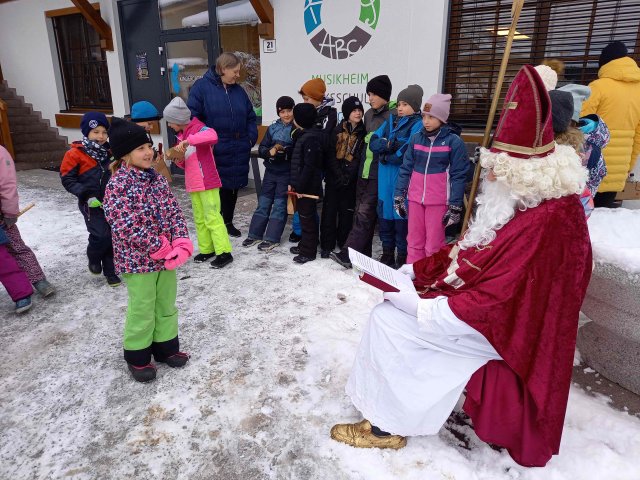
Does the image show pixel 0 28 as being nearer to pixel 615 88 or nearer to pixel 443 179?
pixel 443 179

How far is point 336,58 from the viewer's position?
19.0 ft

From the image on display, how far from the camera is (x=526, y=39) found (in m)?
4.72

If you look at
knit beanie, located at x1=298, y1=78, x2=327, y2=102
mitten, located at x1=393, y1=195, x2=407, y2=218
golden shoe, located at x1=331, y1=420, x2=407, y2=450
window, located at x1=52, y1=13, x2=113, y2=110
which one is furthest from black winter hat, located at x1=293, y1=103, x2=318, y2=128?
window, located at x1=52, y1=13, x2=113, y2=110

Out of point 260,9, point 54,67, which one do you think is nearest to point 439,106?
point 260,9

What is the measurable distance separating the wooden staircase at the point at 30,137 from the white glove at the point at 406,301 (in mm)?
10105

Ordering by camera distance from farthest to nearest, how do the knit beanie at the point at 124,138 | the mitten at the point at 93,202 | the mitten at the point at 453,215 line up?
the mitten at the point at 93,202 → the mitten at the point at 453,215 → the knit beanie at the point at 124,138

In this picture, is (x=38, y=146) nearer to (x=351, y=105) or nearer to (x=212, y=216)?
(x=212, y=216)

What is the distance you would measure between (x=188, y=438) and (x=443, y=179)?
8.32 ft

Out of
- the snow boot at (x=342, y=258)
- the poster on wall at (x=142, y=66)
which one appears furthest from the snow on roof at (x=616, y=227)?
the poster on wall at (x=142, y=66)

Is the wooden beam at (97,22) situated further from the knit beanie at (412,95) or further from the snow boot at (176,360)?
the snow boot at (176,360)

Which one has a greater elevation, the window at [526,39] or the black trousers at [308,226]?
the window at [526,39]

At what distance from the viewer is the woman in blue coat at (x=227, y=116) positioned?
4484mm

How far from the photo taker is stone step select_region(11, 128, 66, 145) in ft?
32.3

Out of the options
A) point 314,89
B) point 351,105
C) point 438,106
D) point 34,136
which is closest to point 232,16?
point 314,89
